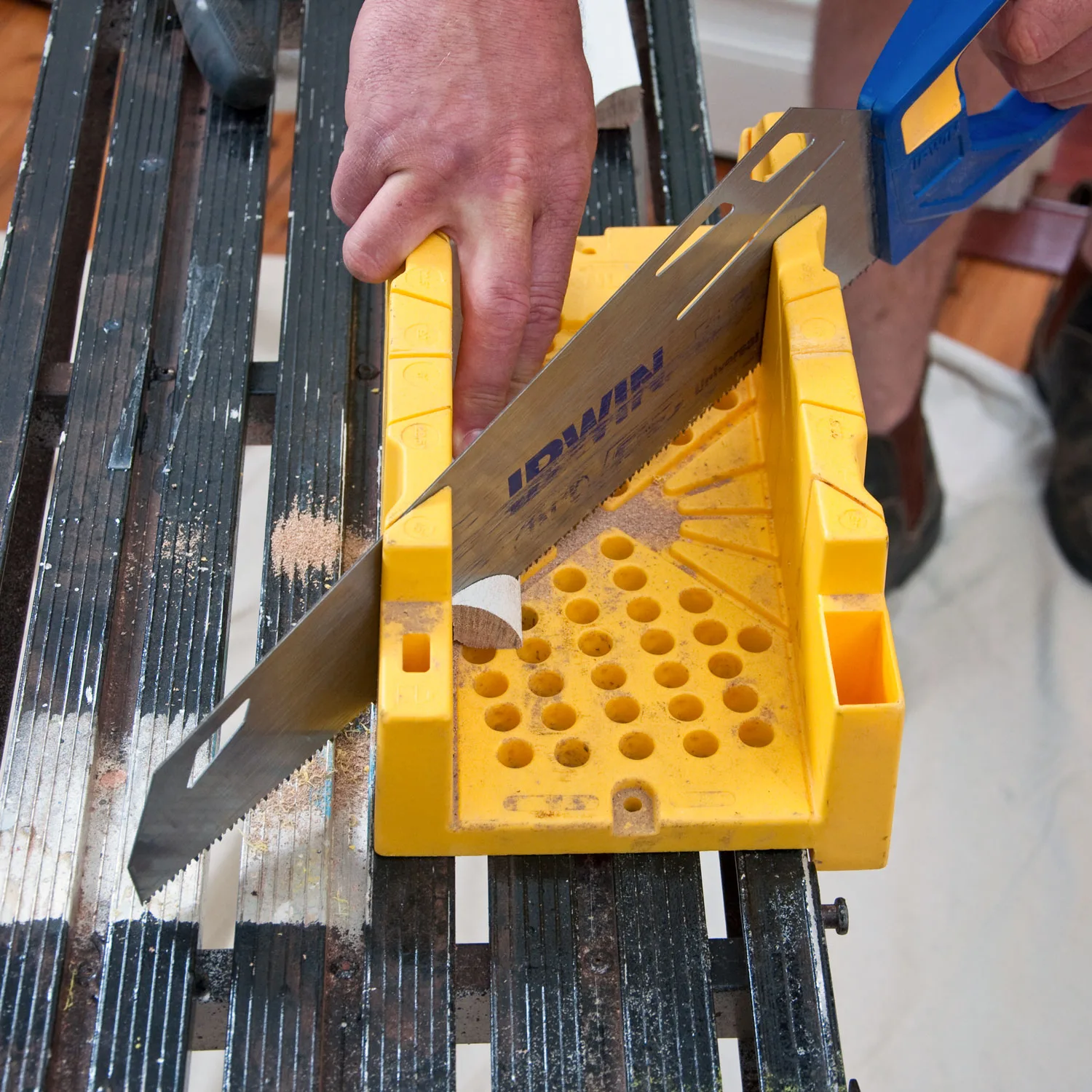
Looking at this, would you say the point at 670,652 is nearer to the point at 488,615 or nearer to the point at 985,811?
the point at 488,615

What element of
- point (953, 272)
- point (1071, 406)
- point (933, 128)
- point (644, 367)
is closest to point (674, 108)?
point (933, 128)

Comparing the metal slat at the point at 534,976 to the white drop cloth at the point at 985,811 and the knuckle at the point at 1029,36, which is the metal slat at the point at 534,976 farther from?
the white drop cloth at the point at 985,811

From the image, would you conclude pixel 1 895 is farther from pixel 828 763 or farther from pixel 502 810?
pixel 828 763

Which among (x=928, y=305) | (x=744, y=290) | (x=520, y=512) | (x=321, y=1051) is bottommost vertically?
(x=321, y=1051)

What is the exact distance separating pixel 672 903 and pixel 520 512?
0.31 m

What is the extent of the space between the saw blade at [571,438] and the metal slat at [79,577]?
0.29 ft

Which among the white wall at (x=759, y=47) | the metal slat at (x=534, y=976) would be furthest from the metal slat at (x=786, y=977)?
the white wall at (x=759, y=47)

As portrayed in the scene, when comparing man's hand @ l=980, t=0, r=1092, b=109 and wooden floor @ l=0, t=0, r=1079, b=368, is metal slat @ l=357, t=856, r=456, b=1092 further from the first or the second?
wooden floor @ l=0, t=0, r=1079, b=368

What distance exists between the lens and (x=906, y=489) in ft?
6.75

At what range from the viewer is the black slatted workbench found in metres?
Answer: 0.93

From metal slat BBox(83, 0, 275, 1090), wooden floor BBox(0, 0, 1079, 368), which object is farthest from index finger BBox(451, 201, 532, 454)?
wooden floor BBox(0, 0, 1079, 368)

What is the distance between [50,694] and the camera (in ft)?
3.50

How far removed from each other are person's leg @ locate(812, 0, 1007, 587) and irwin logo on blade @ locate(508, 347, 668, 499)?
874 millimetres

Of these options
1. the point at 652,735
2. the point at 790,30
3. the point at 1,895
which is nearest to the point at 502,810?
the point at 652,735
